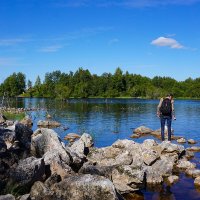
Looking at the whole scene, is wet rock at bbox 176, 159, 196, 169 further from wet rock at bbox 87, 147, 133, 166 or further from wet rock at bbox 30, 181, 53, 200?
wet rock at bbox 30, 181, 53, 200

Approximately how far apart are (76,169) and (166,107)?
396 inches

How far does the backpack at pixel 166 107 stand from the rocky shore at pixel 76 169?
8.76 feet

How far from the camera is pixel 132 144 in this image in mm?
26047

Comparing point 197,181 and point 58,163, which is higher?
point 58,163

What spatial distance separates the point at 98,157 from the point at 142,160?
3.16 meters

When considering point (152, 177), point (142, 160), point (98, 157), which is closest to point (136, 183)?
point (152, 177)

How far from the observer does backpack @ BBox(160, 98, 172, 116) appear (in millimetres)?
26969

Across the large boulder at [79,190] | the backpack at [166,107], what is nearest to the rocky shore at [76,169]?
the large boulder at [79,190]

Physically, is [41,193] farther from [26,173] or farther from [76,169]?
[76,169]

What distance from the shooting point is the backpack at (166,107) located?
27.0 metres

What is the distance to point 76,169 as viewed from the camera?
19.7m

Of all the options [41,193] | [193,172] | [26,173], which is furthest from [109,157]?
[41,193]

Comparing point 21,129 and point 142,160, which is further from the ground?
point 21,129

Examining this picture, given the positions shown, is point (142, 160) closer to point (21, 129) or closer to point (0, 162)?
point (21, 129)
